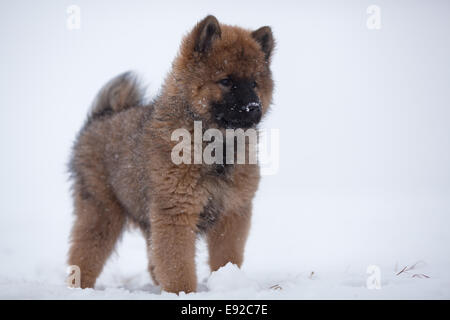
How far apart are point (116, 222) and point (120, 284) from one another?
47.6 inches

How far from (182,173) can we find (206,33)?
1.22 m

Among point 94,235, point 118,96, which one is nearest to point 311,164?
point 118,96

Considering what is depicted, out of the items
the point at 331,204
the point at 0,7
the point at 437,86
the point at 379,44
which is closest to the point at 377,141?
the point at 437,86

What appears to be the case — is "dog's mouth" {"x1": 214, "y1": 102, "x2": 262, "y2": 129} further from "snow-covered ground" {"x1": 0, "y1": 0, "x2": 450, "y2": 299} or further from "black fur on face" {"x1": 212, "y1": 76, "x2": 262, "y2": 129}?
"snow-covered ground" {"x1": 0, "y1": 0, "x2": 450, "y2": 299}

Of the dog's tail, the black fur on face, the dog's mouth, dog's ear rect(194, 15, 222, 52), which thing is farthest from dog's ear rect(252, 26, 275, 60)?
the dog's tail

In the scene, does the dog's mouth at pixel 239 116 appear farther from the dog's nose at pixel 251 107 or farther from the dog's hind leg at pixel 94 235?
the dog's hind leg at pixel 94 235

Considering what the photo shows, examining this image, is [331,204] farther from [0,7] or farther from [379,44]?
[0,7]

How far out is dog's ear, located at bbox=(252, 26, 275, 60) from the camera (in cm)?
418

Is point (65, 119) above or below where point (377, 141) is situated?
above

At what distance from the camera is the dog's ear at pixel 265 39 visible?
13.7 feet

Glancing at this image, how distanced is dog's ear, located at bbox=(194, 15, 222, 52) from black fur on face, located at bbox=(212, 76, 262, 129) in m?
0.37

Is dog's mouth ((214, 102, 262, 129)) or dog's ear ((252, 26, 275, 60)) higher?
dog's ear ((252, 26, 275, 60))
